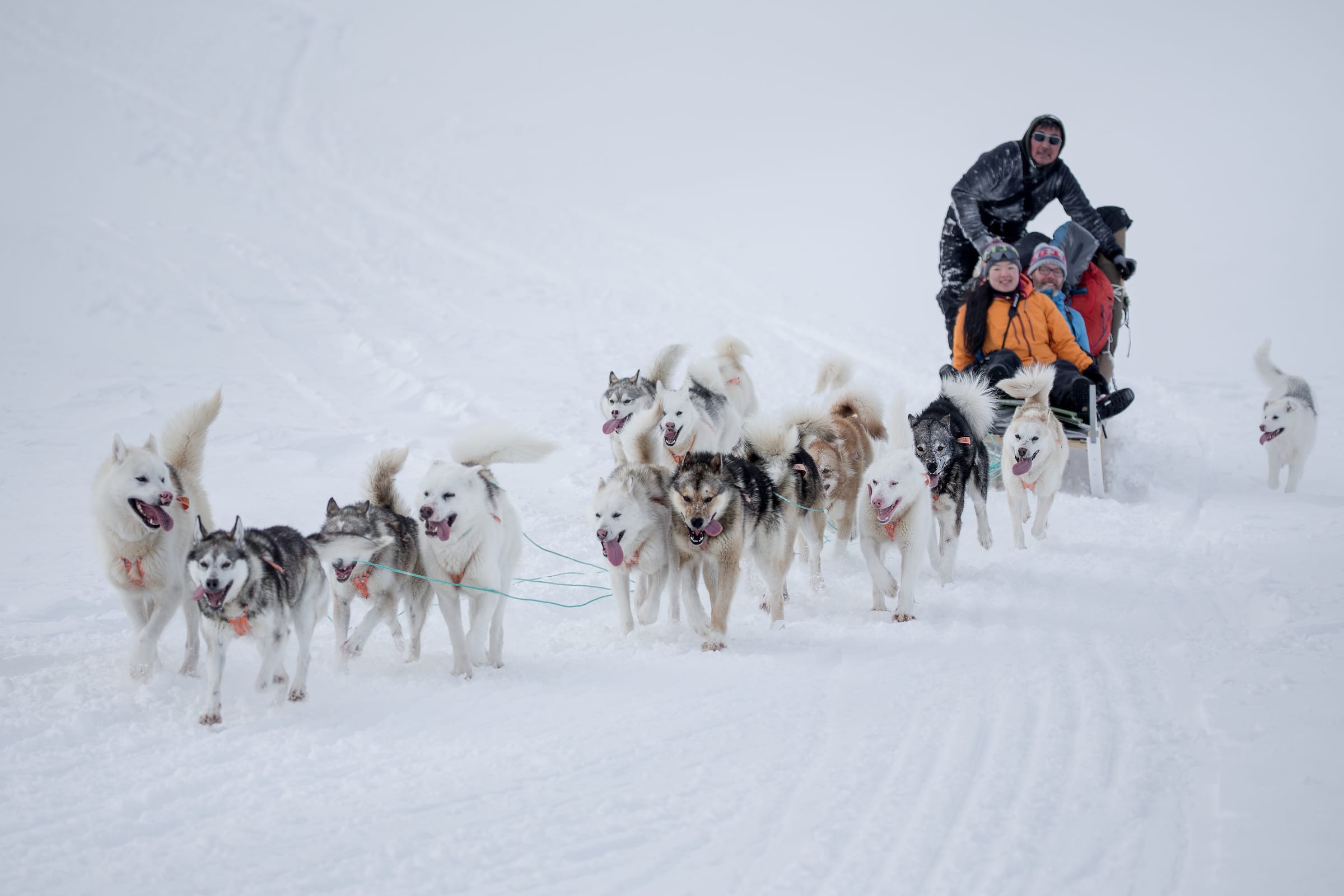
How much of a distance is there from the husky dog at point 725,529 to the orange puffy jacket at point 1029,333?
264cm

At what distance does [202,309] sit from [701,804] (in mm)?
9386

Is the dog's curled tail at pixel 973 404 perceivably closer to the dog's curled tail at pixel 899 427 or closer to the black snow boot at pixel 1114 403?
the dog's curled tail at pixel 899 427

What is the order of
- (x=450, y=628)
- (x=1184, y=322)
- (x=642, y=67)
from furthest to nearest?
1. (x=642, y=67)
2. (x=1184, y=322)
3. (x=450, y=628)

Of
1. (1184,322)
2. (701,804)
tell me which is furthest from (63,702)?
(1184,322)

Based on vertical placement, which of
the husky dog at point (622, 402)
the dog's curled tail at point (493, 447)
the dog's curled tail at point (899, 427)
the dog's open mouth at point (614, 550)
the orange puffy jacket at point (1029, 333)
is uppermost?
the orange puffy jacket at point (1029, 333)

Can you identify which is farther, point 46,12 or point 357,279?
point 46,12

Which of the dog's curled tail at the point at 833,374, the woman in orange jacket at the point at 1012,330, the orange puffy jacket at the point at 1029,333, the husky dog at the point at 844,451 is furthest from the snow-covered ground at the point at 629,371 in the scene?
the dog's curled tail at the point at 833,374

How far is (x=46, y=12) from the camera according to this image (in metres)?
18.9

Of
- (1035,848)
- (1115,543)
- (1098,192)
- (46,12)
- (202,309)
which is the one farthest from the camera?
(46,12)

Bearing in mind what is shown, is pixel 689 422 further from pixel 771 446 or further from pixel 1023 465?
pixel 1023 465

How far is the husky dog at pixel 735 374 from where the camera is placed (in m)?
6.61

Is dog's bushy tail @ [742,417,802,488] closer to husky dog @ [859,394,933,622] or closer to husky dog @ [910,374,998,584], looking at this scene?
husky dog @ [859,394,933,622]

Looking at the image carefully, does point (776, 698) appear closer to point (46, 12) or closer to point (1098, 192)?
point (1098, 192)

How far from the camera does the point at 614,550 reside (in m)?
3.91
